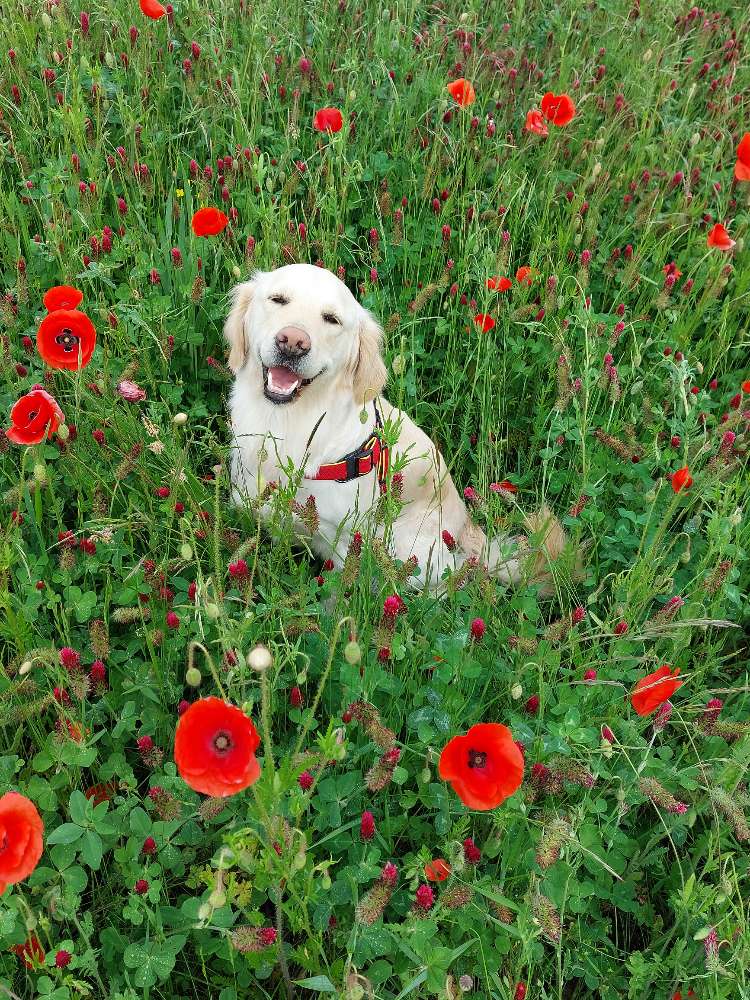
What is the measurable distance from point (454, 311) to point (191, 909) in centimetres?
230

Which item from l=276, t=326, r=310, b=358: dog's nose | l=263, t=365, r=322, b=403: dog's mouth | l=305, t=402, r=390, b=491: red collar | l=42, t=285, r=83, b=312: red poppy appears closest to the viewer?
l=42, t=285, r=83, b=312: red poppy

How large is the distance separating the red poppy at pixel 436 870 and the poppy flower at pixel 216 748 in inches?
22.2

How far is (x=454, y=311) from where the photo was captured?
10.2 ft

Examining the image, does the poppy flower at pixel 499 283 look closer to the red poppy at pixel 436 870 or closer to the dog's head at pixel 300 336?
the dog's head at pixel 300 336

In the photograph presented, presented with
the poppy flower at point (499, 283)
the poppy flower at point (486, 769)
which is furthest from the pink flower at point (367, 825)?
the poppy flower at point (499, 283)

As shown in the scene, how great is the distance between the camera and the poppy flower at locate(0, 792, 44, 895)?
4.04 ft

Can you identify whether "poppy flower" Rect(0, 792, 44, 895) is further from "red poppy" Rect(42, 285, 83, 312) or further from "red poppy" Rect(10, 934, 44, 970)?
"red poppy" Rect(42, 285, 83, 312)

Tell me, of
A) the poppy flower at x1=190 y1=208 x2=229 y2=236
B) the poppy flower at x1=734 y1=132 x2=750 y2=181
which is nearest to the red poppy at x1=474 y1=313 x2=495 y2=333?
the poppy flower at x1=190 y1=208 x2=229 y2=236

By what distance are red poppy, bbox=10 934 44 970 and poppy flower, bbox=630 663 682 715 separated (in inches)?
48.7

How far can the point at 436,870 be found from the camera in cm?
155

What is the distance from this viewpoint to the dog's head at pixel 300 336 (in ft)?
7.97

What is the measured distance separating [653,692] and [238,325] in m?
1.79

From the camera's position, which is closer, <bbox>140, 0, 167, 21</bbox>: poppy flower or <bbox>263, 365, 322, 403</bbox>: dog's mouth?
<bbox>263, 365, 322, 403</bbox>: dog's mouth

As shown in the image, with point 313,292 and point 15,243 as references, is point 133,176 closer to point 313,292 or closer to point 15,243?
point 15,243
